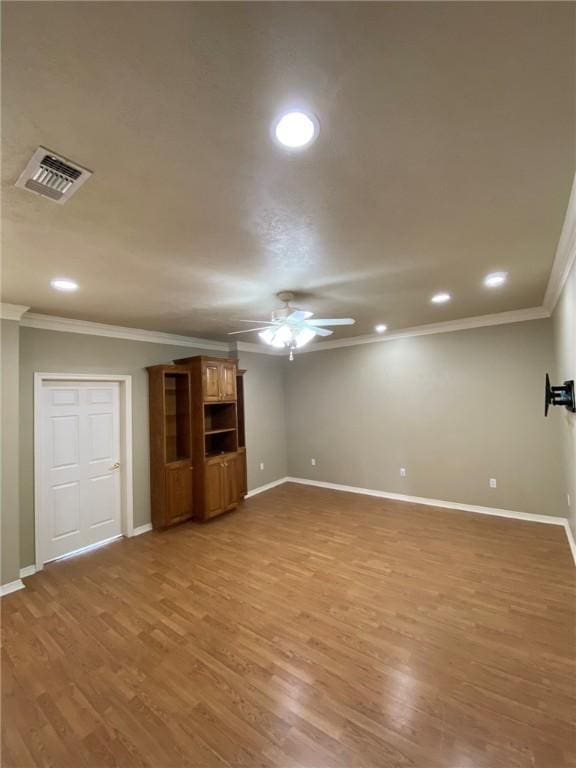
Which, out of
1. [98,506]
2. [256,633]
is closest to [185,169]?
[256,633]

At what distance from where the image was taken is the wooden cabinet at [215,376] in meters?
4.64

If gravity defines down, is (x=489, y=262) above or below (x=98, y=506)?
above

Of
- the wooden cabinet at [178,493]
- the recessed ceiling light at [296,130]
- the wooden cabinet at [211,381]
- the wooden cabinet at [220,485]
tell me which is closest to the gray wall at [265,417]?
the wooden cabinet at [220,485]

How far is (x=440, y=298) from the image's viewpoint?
3496 mm

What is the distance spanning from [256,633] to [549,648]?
200 cm

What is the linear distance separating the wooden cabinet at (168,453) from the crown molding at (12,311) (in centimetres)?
157

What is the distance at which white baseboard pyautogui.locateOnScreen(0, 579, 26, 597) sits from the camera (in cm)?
303

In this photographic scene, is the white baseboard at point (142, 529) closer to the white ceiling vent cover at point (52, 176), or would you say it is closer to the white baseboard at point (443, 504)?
the white baseboard at point (443, 504)

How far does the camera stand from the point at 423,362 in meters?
5.08

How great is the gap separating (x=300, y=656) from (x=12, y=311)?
3.89 meters

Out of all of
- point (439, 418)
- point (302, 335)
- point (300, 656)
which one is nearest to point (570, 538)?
point (439, 418)

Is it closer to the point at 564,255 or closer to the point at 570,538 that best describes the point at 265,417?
the point at 570,538

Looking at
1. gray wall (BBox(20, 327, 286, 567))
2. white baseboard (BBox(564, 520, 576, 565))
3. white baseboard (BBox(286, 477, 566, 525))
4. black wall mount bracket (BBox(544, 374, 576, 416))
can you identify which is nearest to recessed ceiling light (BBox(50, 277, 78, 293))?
gray wall (BBox(20, 327, 286, 567))

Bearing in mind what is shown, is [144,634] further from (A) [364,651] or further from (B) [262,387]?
(B) [262,387]
